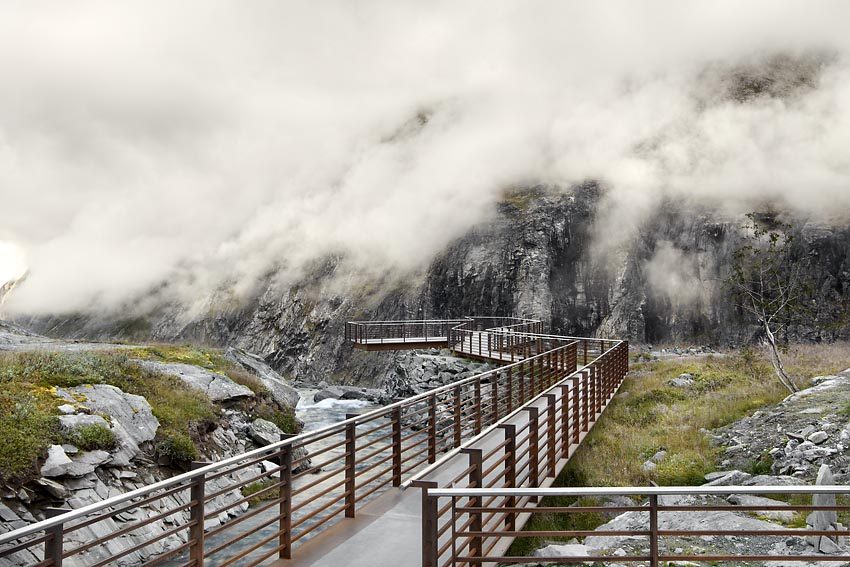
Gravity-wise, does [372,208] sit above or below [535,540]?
above

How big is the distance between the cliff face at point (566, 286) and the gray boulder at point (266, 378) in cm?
1771

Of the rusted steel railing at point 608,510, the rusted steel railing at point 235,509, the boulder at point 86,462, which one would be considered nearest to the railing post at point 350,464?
the rusted steel railing at point 235,509

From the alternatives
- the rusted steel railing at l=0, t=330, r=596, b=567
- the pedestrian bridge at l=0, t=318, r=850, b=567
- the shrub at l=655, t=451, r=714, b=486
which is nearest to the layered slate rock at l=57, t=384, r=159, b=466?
the rusted steel railing at l=0, t=330, r=596, b=567

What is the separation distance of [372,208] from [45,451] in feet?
253

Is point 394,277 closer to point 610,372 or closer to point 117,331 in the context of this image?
point 610,372

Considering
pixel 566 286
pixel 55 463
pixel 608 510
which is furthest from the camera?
pixel 566 286

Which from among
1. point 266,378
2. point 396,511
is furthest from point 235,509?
point 266,378

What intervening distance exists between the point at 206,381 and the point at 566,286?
4438 centimetres

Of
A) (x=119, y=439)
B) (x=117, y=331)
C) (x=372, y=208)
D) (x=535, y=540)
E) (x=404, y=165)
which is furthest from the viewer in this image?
(x=117, y=331)

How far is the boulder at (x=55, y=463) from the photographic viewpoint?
1107cm

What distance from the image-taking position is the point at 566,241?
60.8 m

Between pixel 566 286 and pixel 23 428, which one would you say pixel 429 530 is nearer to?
pixel 23 428

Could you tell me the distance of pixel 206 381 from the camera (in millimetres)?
19719

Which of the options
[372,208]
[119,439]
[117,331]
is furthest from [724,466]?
[117,331]
